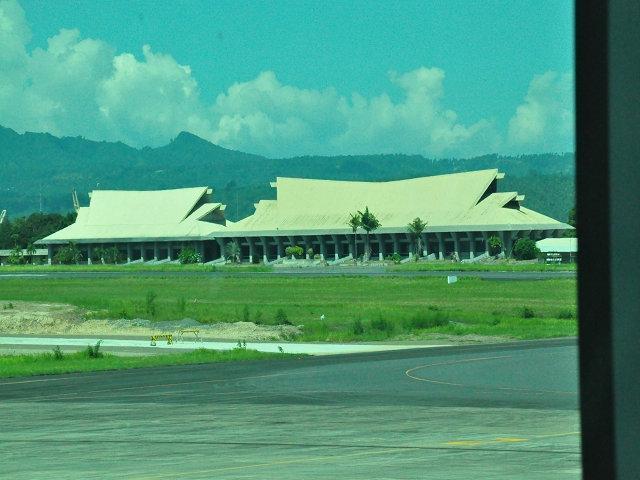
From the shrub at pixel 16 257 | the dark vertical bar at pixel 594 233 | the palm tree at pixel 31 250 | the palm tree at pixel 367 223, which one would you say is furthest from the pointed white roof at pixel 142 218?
the dark vertical bar at pixel 594 233

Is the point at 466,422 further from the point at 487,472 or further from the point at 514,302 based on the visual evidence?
the point at 514,302

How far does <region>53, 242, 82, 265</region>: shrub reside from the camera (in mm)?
183975

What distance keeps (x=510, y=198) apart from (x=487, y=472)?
159m

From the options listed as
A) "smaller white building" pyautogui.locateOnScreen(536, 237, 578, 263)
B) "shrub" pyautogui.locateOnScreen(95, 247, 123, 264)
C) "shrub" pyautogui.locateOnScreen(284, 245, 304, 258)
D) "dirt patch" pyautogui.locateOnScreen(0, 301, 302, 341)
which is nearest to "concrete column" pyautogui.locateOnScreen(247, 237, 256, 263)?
"shrub" pyautogui.locateOnScreen(284, 245, 304, 258)

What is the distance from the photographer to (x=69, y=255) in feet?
607

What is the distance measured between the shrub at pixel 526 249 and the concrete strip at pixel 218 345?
343 feet

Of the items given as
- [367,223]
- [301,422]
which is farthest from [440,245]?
[301,422]

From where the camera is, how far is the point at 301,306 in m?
72.4

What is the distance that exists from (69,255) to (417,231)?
6405cm

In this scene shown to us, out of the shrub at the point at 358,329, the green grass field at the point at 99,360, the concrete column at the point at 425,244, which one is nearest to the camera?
the green grass field at the point at 99,360

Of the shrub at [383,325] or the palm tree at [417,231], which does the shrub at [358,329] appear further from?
the palm tree at [417,231]

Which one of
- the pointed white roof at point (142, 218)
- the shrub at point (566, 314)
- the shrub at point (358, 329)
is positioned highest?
the pointed white roof at point (142, 218)

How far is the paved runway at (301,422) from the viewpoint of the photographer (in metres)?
14.0

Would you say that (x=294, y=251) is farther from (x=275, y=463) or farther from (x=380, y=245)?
(x=275, y=463)
